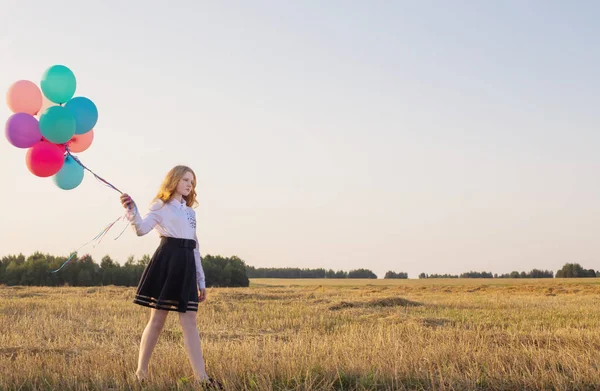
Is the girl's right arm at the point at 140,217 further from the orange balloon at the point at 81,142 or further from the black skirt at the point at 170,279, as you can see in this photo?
the orange balloon at the point at 81,142

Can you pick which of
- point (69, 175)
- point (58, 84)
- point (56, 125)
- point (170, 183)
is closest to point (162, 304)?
point (170, 183)

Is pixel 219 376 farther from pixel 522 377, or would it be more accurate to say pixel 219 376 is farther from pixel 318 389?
pixel 522 377

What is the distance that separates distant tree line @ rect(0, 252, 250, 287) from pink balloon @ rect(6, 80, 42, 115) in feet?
119

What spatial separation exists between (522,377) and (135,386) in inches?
120

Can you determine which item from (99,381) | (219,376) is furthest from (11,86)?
(219,376)

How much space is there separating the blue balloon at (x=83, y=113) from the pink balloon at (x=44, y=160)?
38 centimetres

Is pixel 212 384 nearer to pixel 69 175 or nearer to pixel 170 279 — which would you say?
pixel 170 279

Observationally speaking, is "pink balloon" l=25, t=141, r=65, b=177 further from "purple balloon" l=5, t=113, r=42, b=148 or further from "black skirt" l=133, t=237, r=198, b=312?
"black skirt" l=133, t=237, r=198, b=312

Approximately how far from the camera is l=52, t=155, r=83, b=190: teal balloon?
6039mm

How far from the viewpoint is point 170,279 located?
15.6 ft

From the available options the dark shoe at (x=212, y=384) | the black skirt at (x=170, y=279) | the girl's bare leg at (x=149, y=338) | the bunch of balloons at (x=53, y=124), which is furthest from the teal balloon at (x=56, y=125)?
the dark shoe at (x=212, y=384)

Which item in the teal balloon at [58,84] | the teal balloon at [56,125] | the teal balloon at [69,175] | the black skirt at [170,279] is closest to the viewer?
the black skirt at [170,279]

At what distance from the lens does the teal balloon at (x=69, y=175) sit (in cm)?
604

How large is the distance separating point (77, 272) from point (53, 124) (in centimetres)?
4095
